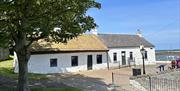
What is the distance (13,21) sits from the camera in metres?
17.6

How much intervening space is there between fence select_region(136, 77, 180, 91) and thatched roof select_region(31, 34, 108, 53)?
9.92 m

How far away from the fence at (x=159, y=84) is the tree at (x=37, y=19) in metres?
9.16

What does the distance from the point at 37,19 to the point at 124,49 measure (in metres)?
31.1

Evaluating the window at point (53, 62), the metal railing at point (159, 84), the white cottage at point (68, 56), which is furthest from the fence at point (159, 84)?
the window at point (53, 62)

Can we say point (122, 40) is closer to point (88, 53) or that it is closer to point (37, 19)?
point (88, 53)

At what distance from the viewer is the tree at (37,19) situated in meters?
16.9

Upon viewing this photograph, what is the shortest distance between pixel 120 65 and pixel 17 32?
28678mm

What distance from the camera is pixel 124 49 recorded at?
4728cm

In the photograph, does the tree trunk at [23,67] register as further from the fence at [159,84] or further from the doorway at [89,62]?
the doorway at [89,62]

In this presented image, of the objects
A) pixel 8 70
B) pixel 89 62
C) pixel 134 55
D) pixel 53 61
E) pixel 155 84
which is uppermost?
pixel 134 55

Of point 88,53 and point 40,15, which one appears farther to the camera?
point 88,53

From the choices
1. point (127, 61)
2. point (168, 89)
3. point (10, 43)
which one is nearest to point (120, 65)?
point (127, 61)

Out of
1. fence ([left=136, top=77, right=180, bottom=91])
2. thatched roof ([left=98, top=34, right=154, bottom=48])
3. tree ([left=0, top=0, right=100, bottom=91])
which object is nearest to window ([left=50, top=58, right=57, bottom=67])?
thatched roof ([left=98, top=34, right=154, bottom=48])

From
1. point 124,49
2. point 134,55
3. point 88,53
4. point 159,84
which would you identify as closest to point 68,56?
point 88,53
